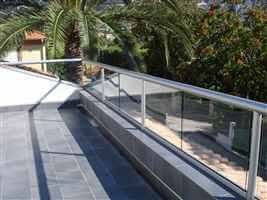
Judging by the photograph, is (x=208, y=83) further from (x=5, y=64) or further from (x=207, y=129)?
(x=207, y=129)

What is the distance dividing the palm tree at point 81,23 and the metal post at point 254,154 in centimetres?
456

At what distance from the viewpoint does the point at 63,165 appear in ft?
13.6

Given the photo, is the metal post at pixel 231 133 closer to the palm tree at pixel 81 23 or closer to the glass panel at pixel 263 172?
the glass panel at pixel 263 172

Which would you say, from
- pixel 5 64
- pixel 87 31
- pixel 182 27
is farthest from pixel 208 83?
pixel 5 64

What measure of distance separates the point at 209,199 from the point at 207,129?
62 cm

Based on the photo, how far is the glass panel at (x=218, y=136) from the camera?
2451 mm

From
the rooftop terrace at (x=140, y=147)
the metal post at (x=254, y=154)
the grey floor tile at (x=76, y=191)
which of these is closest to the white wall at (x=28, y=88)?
the rooftop terrace at (x=140, y=147)

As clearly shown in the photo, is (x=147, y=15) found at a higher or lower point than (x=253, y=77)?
higher

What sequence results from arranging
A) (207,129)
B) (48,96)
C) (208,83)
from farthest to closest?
(208,83), (48,96), (207,129)

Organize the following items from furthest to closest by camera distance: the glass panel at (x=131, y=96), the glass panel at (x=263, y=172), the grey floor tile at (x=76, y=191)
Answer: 1. the glass panel at (x=131, y=96)
2. the grey floor tile at (x=76, y=191)
3. the glass panel at (x=263, y=172)

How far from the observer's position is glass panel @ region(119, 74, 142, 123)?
14.3ft

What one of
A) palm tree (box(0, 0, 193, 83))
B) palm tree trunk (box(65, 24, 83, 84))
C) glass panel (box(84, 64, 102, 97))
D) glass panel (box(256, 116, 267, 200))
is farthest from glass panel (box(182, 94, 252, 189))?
palm tree trunk (box(65, 24, 83, 84))

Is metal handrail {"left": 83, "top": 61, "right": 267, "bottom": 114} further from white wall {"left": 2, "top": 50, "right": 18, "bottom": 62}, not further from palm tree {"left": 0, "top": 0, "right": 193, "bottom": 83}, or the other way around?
white wall {"left": 2, "top": 50, "right": 18, "bottom": 62}

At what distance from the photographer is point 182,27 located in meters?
7.13
